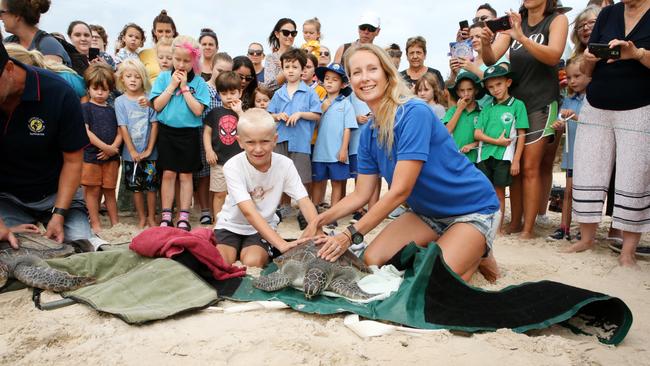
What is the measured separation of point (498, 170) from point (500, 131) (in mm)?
353

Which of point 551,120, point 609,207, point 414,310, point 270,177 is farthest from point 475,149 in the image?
point 414,310

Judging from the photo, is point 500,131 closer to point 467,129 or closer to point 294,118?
point 467,129

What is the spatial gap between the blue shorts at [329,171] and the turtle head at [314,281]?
2.67m

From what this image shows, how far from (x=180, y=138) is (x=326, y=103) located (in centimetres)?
155

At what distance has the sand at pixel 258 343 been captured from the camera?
1.83m

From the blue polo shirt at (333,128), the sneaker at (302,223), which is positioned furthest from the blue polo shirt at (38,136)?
the blue polo shirt at (333,128)

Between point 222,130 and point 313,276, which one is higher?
point 222,130

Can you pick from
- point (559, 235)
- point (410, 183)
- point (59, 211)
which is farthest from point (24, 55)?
point (559, 235)

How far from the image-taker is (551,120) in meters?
4.07

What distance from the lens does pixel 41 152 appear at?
2.99 meters

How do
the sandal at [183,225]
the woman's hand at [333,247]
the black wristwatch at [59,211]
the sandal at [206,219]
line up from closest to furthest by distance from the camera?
the woman's hand at [333,247] < the black wristwatch at [59,211] < the sandal at [183,225] < the sandal at [206,219]

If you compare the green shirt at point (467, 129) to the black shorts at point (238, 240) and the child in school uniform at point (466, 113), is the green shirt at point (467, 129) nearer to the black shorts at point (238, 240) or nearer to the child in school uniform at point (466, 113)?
the child in school uniform at point (466, 113)

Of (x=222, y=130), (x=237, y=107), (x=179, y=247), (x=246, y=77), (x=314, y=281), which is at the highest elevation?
(x=246, y=77)

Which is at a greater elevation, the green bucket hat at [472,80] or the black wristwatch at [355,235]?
the green bucket hat at [472,80]
